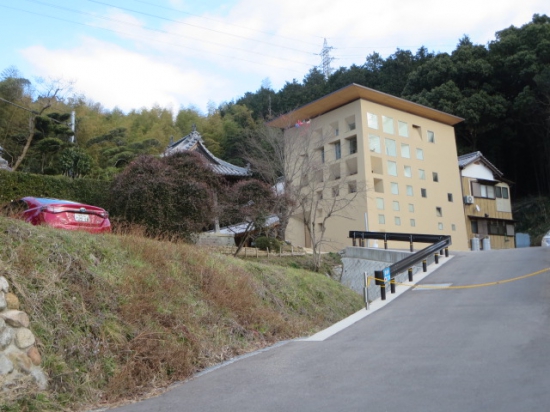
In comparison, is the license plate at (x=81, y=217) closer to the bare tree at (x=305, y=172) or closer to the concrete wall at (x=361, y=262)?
the bare tree at (x=305, y=172)

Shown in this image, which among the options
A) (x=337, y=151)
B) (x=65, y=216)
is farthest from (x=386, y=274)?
(x=337, y=151)

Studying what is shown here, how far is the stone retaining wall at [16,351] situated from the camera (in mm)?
4840

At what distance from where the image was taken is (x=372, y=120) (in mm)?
32562

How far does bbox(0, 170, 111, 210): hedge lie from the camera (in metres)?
16.9

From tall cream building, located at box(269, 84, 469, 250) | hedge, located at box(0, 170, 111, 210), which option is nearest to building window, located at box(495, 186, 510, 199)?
tall cream building, located at box(269, 84, 469, 250)

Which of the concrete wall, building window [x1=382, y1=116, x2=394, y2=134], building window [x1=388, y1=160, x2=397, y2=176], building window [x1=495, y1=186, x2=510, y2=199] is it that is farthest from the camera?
building window [x1=495, y1=186, x2=510, y2=199]

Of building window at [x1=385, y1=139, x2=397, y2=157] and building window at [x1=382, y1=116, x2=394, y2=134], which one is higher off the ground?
building window at [x1=382, y1=116, x2=394, y2=134]

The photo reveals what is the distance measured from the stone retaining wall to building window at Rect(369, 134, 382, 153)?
28.5m

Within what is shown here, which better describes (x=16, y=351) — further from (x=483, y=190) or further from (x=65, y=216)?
(x=483, y=190)

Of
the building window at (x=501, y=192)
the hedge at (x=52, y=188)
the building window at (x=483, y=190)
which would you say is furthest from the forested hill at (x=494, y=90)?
the hedge at (x=52, y=188)

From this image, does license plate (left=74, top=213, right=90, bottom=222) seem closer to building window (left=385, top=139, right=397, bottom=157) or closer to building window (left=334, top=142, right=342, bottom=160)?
building window (left=334, top=142, right=342, bottom=160)

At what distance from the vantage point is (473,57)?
4188 centimetres

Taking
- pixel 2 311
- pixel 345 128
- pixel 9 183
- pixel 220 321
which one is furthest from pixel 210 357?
pixel 345 128

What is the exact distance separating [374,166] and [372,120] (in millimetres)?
3020
